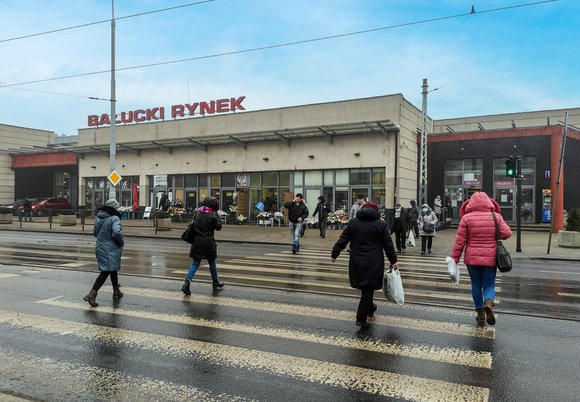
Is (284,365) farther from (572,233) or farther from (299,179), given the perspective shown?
(299,179)

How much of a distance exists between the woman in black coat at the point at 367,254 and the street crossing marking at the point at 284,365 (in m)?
1.47

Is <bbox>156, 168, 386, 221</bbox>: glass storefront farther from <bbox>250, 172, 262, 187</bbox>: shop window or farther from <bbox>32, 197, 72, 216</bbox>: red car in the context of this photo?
<bbox>32, 197, 72, 216</bbox>: red car

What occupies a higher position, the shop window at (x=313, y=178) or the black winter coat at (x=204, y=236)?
the shop window at (x=313, y=178)

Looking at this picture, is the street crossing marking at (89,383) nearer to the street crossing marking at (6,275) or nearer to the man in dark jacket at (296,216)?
the street crossing marking at (6,275)

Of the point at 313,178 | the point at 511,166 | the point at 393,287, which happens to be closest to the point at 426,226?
the point at 511,166

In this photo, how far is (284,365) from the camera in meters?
4.60

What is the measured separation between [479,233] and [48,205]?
127ft

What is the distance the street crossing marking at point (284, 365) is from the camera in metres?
4.02

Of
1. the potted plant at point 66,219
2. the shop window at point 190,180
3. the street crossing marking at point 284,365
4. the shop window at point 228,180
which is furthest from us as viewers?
the shop window at point 190,180

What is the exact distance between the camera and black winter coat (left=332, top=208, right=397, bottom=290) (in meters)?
5.95

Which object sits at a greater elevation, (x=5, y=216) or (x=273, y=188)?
(x=273, y=188)

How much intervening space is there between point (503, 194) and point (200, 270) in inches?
882

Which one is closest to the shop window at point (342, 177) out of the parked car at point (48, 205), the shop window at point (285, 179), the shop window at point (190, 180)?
the shop window at point (285, 179)

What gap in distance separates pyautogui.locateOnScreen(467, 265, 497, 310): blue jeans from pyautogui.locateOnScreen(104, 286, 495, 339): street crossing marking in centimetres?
39
